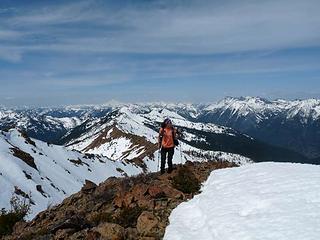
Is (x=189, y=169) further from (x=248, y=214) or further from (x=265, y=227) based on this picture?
(x=265, y=227)

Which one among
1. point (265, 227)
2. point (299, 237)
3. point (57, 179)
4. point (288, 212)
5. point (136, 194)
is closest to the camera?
point (299, 237)

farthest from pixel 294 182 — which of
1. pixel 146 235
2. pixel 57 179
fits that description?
pixel 57 179

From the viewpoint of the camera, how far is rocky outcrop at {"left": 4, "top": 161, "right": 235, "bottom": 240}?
50.9ft

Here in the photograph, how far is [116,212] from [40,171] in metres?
50.7

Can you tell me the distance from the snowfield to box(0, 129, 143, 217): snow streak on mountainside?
2385cm

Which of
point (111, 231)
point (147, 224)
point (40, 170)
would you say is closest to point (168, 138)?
point (147, 224)

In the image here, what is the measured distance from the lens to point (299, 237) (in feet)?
38.2

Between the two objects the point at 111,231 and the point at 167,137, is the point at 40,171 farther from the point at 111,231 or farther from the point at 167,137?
the point at 111,231

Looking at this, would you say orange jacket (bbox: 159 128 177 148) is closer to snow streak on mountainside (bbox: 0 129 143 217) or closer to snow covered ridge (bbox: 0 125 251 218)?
snow covered ridge (bbox: 0 125 251 218)

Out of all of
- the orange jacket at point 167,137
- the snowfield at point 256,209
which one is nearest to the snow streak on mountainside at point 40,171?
the orange jacket at point 167,137

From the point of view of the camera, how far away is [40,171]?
6600cm

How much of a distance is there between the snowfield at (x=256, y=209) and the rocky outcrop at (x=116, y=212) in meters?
0.81

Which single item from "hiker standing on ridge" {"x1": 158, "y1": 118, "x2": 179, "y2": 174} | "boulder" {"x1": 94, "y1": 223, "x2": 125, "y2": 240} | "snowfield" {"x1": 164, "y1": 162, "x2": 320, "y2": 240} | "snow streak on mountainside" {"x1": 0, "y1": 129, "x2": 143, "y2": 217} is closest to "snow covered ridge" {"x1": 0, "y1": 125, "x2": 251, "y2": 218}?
"snow streak on mountainside" {"x1": 0, "y1": 129, "x2": 143, "y2": 217}

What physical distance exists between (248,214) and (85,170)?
76.9 metres
